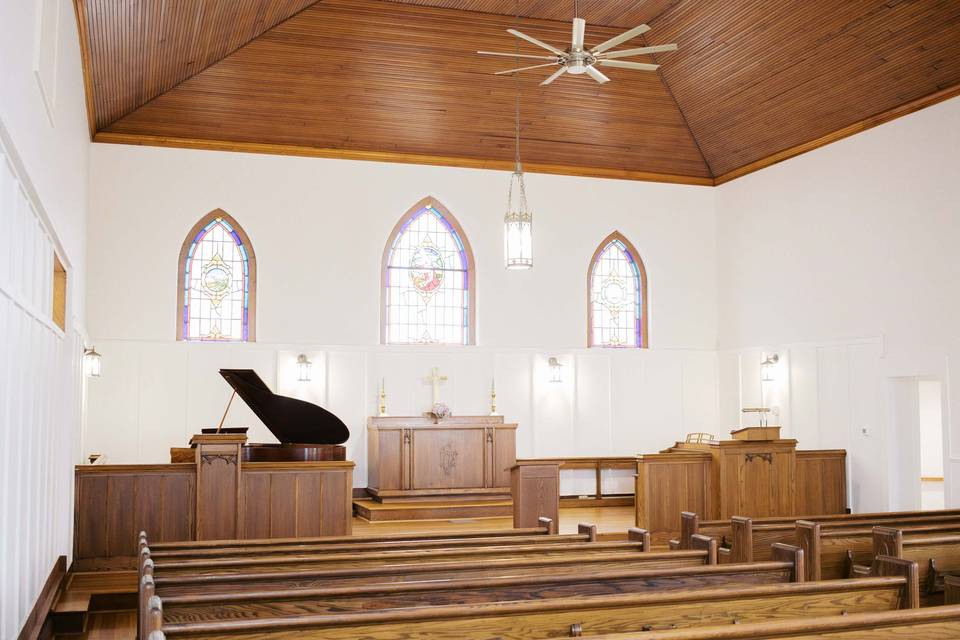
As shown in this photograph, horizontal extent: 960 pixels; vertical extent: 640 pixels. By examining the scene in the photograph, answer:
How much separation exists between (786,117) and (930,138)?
222 centimetres

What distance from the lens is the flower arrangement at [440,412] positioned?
13258 millimetres

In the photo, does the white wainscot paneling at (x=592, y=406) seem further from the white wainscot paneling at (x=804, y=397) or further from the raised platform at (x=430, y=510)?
the white wainscot paneling at (x=804, y=397)

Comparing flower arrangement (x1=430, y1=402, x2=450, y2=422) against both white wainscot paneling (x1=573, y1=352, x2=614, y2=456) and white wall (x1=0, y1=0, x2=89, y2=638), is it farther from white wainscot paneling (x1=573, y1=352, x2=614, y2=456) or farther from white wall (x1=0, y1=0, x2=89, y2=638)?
white wall (x1=0, y1=0, x2=89, y2=638)

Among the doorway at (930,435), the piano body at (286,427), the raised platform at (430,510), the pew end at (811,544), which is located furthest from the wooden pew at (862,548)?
the doorway at (930,435)

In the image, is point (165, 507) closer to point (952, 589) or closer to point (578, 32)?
point (578, 32)

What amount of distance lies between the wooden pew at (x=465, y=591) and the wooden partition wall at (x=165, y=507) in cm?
487

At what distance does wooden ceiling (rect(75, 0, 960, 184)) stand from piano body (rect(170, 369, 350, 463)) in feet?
12.6

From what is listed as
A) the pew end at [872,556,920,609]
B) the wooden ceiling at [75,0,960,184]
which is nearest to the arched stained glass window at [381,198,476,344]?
the wooden ceiling at [75,0,960,184]

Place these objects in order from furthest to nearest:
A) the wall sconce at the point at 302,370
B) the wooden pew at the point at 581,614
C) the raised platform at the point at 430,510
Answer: the wall sconce at the point at 302,370 < the raised platform at the point at 430,510 < the wooden pew at the point at 581,614

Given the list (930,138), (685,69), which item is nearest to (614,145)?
(685,69)

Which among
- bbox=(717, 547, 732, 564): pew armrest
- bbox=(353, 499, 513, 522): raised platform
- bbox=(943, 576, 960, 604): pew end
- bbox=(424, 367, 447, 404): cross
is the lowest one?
bbox=(353, 499, 513, 522): raised platform

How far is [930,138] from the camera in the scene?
11.4 m

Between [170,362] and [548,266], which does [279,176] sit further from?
[548,266]

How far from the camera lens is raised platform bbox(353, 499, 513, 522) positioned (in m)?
12.3
